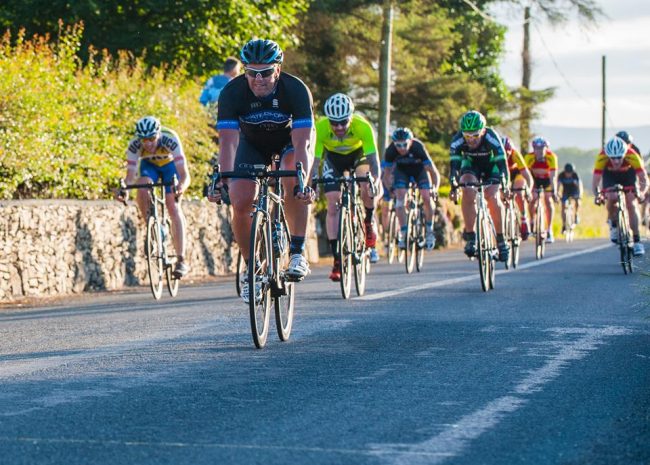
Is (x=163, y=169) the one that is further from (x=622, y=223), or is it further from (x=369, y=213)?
(x=622, y=223)

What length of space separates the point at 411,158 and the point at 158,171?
18.3 feet

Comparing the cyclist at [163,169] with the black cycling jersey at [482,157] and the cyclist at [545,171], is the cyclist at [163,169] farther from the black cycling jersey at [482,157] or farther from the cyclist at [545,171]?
the cyclist at [545,171]

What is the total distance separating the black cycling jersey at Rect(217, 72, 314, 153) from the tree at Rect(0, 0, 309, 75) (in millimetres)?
17660

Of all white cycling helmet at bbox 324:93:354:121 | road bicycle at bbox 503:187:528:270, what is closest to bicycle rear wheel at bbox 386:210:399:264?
road bicycle at bbox 503:187:528:270

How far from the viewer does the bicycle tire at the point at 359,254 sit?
1359cm

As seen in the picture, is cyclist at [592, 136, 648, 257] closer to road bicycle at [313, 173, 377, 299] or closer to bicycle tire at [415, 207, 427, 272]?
bicycle tire at [415, 207, 427, 272]

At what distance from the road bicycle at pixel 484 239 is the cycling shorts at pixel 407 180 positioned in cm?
451

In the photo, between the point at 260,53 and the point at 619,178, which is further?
the point at 619,178

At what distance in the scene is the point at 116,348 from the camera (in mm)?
8859

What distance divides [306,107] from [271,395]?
2.88 metres

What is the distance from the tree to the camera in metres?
26.7

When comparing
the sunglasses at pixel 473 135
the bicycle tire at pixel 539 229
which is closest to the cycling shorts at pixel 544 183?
the bicycle tire at pixel 539 229

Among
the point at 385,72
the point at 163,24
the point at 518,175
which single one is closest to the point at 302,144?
the point at 518,175

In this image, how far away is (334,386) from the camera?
711cm
